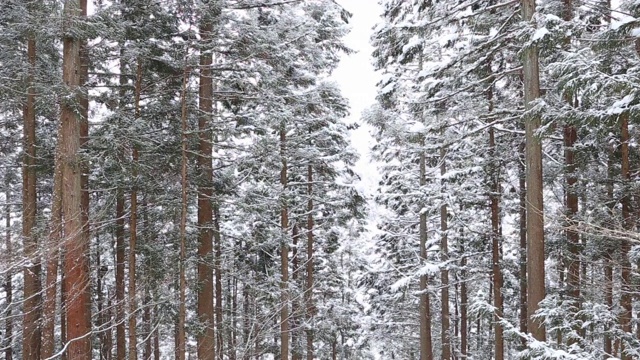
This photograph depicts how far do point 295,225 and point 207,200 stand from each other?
6.27 m

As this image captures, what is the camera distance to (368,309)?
68.2 feet

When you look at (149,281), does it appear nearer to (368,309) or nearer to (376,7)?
(376,7)

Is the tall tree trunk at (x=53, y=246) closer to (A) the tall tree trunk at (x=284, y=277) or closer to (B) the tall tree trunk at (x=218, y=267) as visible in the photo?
(B) the tall tree trunk at (x=218, y=267)

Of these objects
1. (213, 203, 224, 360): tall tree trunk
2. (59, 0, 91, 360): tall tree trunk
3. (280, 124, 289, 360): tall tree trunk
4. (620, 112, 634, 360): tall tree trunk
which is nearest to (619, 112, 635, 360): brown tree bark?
(620, 112, 634, 360): tall tree trunk

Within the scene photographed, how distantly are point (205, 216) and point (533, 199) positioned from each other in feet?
23.5

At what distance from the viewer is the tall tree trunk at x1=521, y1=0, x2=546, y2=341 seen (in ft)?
23.2

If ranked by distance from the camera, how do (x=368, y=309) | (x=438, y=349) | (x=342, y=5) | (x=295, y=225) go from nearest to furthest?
(x=342, y=5) < (x=295, y=225) < (x=368, y=309) < (x=438, y=349)

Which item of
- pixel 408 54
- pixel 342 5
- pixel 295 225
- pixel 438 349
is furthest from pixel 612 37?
pixel 438 349

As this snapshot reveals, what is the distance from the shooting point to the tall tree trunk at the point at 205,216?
9.55 metres

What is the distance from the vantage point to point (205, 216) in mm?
10219

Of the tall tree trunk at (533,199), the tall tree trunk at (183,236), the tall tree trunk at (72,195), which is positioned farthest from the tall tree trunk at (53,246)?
the tall tree trunk at (533,199)

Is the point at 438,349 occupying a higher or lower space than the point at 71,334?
lower

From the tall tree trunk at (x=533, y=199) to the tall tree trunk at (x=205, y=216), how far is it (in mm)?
6501

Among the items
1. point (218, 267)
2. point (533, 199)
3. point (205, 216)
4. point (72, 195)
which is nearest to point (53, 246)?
point (72, 195)
